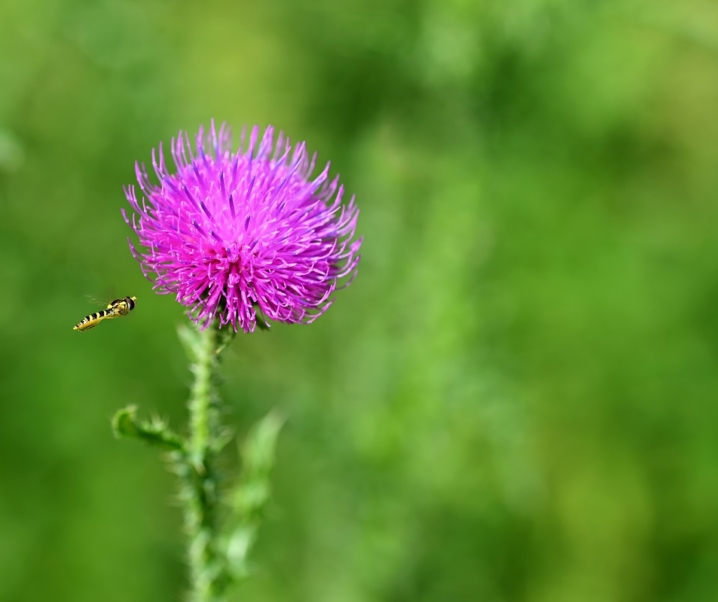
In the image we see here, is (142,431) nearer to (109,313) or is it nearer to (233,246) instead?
(109,313)

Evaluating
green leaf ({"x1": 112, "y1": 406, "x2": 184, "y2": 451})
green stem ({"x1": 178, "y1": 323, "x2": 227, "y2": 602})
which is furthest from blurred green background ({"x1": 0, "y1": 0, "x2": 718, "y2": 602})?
green leaf ({"x1": 112, "y1": 406, "x2": 184, "y2": 451})

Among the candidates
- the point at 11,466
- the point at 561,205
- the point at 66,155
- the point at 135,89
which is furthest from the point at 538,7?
the point at 11,466

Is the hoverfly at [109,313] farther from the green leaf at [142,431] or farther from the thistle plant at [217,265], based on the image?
the green leaf at [142,431]

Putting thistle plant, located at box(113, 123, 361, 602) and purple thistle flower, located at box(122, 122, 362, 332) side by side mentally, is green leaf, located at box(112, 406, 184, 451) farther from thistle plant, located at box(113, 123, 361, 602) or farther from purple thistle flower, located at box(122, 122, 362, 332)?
purple thistle flower, located at box(122, 122, 362, 332)

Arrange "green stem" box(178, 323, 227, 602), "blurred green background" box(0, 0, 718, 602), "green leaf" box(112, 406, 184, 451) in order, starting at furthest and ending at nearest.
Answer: "blurred green background" box(0, 0, 718, 602) < "green stem" box(178, 323, 227, 602) < "green leaf" box(112, 406, 184, 451)

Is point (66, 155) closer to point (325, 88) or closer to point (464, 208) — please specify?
point (325, 88)

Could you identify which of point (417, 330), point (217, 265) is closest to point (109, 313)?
point (217, 265)

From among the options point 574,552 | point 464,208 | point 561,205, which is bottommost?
point 574,552

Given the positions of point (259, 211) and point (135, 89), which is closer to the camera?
point (259, 211)
